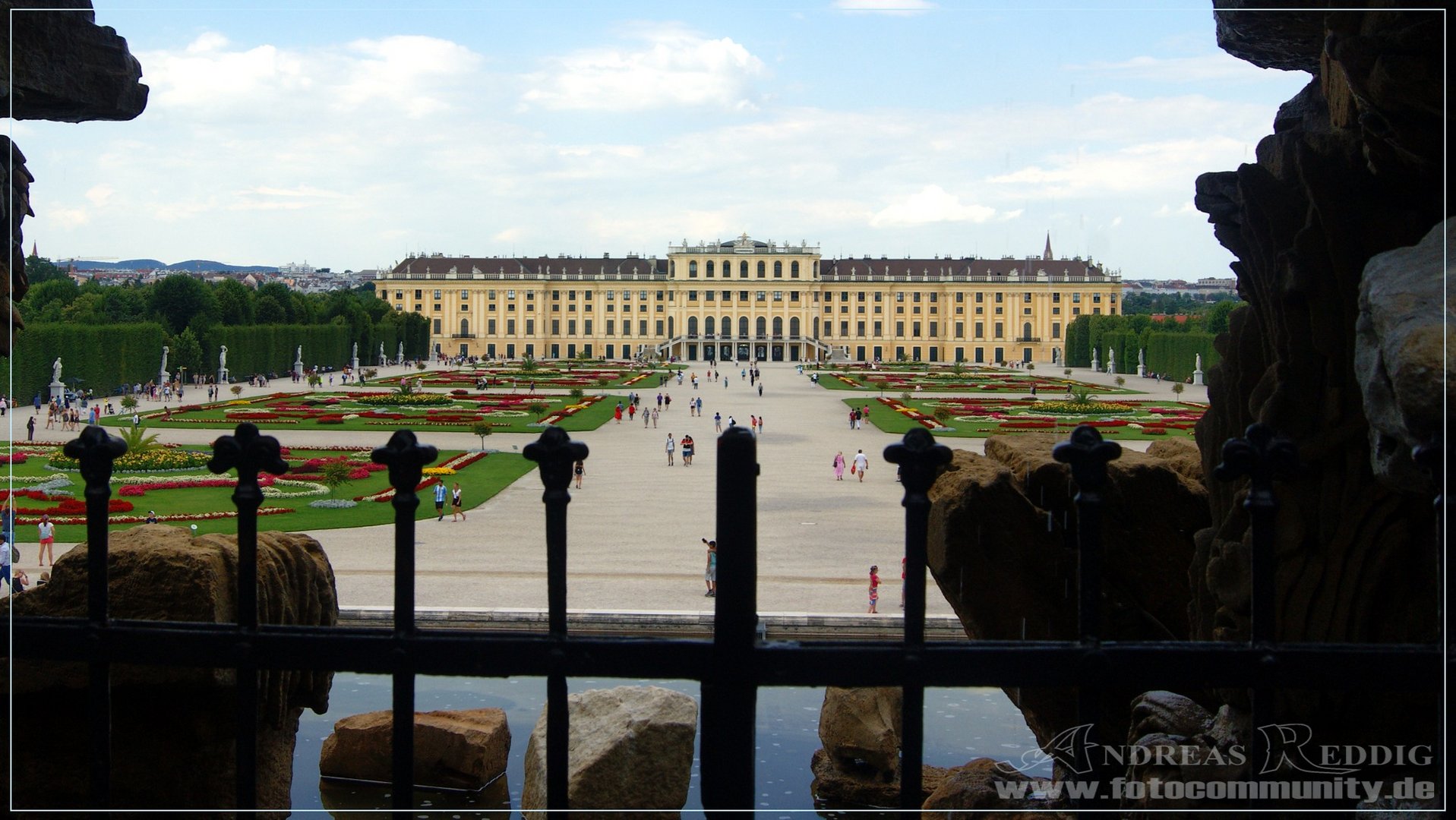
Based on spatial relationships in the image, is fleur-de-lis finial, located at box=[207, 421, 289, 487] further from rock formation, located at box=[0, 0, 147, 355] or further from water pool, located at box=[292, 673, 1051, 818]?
water pool, located at box=[292, 673, 1051, 818]

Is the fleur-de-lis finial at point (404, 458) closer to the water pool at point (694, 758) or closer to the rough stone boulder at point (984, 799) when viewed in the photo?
the rough stone boulder at point (984, 799)

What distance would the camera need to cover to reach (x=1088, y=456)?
6.08 ft

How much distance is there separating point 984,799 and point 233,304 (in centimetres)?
5419

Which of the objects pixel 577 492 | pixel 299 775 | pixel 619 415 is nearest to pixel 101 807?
pixel 299 775

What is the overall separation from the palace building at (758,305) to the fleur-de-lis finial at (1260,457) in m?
91.5

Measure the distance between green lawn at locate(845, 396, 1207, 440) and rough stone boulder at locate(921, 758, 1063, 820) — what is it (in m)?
19.1

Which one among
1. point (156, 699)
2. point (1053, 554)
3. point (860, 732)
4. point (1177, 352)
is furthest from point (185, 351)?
point (156, 699)

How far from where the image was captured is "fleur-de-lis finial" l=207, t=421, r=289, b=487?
189 cm

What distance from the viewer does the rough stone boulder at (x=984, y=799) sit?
369 centimetres

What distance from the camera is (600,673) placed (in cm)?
199

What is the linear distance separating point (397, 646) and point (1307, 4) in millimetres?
1949

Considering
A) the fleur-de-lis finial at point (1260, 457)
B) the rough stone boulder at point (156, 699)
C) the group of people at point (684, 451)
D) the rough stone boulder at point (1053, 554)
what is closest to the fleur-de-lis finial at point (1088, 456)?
the fleur-de-lis finial at point (1260, 457)

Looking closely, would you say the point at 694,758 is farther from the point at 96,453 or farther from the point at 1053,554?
the point at 96,453

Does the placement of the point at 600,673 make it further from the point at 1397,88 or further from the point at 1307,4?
the point at 1307,4
